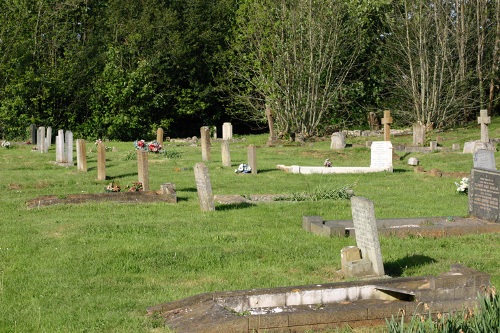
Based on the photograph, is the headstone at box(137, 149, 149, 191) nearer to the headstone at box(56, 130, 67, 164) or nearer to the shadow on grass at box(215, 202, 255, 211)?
the shadow on grass at box(215, 202, 255, 211)

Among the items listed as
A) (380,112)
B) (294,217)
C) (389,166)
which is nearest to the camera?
(294,217)

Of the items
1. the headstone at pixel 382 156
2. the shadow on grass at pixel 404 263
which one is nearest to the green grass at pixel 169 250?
the shadow on grass at pixel 404 263

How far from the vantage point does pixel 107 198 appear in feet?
51.3

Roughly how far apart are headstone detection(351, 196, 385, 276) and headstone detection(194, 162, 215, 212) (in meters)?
4.86

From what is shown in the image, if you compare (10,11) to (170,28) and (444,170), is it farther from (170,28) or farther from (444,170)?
(444,170)

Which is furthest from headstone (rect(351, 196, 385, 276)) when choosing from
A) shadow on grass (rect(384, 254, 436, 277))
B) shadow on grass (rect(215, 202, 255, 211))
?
shadow on grass (rect(215, 202, 255, 211))

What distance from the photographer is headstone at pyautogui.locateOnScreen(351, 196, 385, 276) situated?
9281 millimetres

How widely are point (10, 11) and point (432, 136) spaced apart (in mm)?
22040

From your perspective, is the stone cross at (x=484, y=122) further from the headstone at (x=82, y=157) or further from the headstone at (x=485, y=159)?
the headstone at (x=82, y=157)

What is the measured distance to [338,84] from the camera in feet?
126

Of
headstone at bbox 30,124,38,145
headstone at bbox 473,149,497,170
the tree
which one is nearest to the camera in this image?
headstone at bbox 473,149,497,170

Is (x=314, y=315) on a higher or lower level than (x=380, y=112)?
lower

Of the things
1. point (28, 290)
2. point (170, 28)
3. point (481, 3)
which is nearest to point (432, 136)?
point (481, 3)

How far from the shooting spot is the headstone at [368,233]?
928 centimetres
